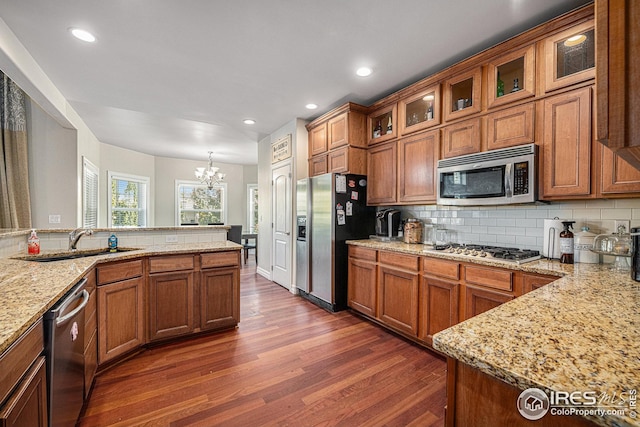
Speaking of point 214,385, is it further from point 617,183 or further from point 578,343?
point 617,183

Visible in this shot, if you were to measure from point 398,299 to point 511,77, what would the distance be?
83.3 inches

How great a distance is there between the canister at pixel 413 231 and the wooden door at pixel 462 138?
2.71 feet

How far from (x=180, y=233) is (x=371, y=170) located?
7.57 ft

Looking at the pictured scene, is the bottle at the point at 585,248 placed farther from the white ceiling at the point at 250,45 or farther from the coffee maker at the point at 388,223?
the coffee maker at the point at 388,223

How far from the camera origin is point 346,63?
104 inches

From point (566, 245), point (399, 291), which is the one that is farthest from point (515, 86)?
point (399, 291)

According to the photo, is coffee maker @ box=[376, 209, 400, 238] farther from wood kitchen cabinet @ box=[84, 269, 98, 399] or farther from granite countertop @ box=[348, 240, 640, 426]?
wood kitchen cabinet @ box=[84, 269, 98, 399]

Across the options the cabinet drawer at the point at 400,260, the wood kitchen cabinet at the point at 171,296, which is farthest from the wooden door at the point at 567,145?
the wood kitchen cabinet at the point at 171,296

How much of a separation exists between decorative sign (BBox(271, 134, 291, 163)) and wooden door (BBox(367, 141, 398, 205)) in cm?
137

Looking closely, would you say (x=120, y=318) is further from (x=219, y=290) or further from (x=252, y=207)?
(x=252, y=207)

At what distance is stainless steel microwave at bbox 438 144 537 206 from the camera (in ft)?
6.76

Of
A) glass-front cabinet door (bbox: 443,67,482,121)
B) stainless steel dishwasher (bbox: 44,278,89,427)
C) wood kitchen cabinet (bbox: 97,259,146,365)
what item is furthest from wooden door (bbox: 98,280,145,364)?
glass-front cabinet door (bbox: 443,67,482,121)

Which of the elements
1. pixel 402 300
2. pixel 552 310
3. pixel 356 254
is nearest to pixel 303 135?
pixel 356 254

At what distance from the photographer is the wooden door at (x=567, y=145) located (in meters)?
1.84
